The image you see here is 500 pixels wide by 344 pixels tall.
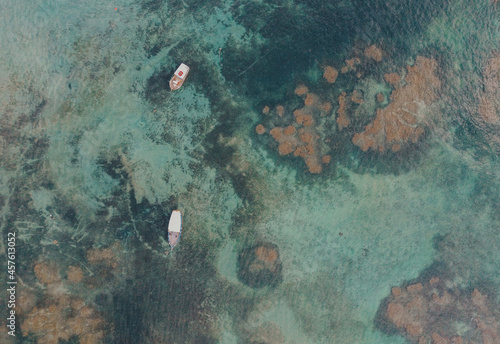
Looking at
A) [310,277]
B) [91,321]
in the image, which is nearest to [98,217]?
[91,321]

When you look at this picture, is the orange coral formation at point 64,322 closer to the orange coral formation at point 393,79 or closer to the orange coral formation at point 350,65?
the orange coral formation at point 350,65

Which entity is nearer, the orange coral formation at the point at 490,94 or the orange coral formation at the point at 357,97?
the orange coral formation at the point at 357,97

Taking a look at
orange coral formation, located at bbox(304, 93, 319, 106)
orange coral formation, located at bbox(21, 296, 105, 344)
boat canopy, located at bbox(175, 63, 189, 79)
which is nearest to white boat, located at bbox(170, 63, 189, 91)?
boat canopy, located at bbox(175, 63, 189, 79)

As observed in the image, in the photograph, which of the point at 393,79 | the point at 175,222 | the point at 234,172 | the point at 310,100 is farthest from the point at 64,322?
the point at 393,79

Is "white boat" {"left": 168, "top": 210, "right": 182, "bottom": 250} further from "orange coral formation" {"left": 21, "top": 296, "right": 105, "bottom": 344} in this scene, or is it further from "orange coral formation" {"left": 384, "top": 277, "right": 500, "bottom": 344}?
"orange coral formation" {"left": 384, "top": 277, "right": 500, "bottom": 344}

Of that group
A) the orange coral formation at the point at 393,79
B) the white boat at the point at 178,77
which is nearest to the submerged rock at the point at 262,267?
the white boat at the point at 178,77

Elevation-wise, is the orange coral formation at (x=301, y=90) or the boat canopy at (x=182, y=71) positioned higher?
the boat canopy at (x=182, y=71)
